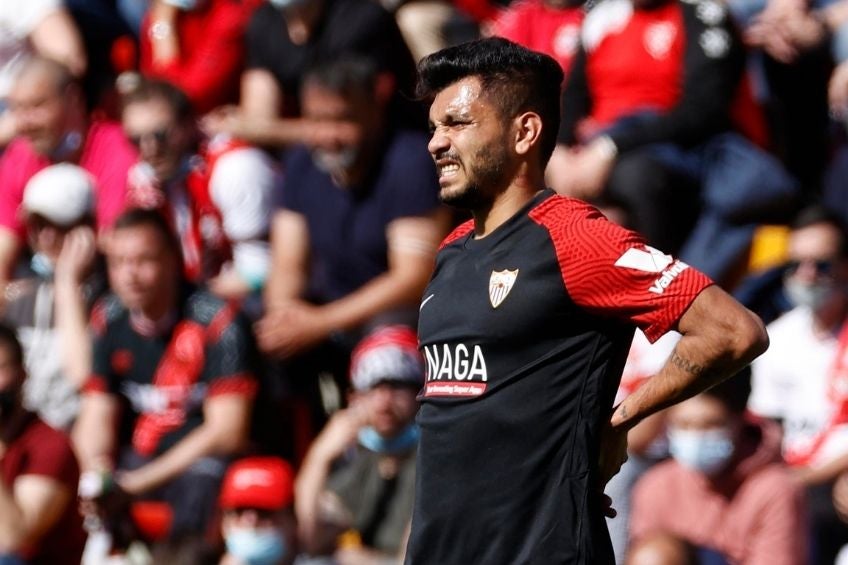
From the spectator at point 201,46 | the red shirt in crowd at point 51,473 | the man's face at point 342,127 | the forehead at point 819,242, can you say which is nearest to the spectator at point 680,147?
the forehead at point 819,242

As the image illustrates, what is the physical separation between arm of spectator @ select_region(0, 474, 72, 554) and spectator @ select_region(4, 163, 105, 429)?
1.45 metres

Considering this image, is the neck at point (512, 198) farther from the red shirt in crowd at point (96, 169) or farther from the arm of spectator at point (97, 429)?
the red shirt in crowd at point (96, 169)

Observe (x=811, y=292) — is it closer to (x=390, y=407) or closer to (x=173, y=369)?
(x=390, y=407)

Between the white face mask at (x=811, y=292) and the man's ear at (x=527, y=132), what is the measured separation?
3.74m

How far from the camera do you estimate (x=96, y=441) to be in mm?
8039

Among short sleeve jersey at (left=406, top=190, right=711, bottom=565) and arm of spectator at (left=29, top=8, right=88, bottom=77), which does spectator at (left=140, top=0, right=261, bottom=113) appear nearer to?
arm of spectator at (left=29, top=8, right=88, bottom=77)

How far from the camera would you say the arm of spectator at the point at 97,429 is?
803cm

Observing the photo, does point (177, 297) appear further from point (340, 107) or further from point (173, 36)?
point (173, 36)

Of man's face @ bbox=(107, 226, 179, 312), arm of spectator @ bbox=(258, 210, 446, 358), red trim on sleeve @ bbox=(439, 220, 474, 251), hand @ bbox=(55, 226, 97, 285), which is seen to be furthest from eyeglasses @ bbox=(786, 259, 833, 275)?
red trim on sleeve @ bbox=(439, 220, 474, 251)

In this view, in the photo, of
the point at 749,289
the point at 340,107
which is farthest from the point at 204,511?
the point at 749,289

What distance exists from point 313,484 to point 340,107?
5.57 feet

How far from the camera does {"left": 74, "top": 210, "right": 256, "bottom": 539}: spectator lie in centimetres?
776

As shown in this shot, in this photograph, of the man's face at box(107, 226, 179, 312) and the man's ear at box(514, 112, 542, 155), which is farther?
the man's face at box(107, 226, 179, 312)

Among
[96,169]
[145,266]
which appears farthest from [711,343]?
[96,169]
